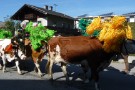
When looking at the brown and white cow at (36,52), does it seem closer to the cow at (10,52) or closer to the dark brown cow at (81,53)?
the cow at (10,52)

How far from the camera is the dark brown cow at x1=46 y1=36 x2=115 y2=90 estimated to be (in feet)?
34.1

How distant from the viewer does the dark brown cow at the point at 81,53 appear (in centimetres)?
1039

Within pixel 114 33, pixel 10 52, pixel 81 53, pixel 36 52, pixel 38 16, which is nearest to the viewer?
pixel 114 33

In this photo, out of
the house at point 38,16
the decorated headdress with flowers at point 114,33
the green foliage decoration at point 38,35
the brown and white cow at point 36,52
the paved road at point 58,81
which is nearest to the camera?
the decorated headdress with flowers at point 114,33

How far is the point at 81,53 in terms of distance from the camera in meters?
10.7

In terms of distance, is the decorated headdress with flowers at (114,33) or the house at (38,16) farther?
the house at (38,16)

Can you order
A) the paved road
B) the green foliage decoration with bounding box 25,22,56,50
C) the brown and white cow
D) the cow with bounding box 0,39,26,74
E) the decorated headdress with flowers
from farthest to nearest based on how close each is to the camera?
the cow with bounding box 0,39,26,74 < the brown and white cow < the green foliage decoration with bounding box 25,22,56,50 < the paved road < the decorated headdress with flowers

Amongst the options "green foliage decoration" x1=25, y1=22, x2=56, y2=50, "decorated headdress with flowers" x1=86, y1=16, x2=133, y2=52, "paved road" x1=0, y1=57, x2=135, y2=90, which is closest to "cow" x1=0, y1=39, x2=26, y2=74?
"paved road" x1=0, y1=57, x2=135, y2=90

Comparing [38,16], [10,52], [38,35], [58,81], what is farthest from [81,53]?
[38,16]

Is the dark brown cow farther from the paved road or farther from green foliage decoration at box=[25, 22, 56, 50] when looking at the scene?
the paved road

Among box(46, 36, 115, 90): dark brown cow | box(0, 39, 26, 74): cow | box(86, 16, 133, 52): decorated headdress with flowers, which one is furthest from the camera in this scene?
box(0, 39, 26, 74): cow

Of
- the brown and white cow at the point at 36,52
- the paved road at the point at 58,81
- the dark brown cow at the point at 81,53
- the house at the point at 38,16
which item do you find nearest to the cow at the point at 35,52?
the brown and white cow at the point at 36,52

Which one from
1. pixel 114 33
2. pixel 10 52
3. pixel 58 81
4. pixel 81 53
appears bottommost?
pixel 58 81

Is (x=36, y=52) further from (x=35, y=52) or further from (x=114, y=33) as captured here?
(x=114, y=33)
